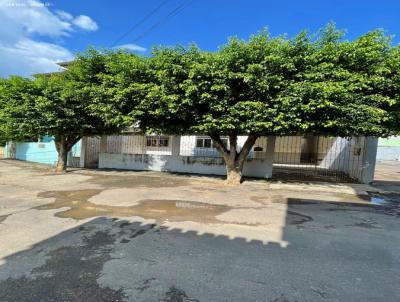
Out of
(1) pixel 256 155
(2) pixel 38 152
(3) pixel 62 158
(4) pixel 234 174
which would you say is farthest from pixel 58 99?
(2) pixel 38 152

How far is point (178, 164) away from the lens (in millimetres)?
14594

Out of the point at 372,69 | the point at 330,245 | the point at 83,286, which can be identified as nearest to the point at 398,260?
the point at 330,245

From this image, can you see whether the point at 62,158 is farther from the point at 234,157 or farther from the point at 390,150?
the point at 390,150

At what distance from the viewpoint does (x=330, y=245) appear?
4.51m

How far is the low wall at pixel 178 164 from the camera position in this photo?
12953mm

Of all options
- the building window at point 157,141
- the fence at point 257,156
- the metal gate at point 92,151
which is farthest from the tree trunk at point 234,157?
the metal gate at point 92,151

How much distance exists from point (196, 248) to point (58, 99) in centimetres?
1001

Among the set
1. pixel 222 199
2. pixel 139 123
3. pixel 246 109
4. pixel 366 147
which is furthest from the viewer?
pixel 366 147

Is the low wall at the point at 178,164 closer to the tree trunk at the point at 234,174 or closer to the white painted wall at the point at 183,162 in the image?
the white painted wall at the point at 183,162

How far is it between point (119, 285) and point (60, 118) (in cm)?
1036

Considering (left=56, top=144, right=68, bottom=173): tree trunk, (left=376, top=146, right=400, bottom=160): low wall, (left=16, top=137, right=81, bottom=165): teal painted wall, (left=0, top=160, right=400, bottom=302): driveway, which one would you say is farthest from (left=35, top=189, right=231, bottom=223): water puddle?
(left=376, top=146, right=400, bottom=160): low wall

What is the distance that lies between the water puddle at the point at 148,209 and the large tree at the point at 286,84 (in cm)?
296

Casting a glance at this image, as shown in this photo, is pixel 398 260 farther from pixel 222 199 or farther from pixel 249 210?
pixel 222 199

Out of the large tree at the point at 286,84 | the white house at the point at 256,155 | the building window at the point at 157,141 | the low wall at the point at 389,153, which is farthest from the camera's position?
the low wall at the point at 389,153
